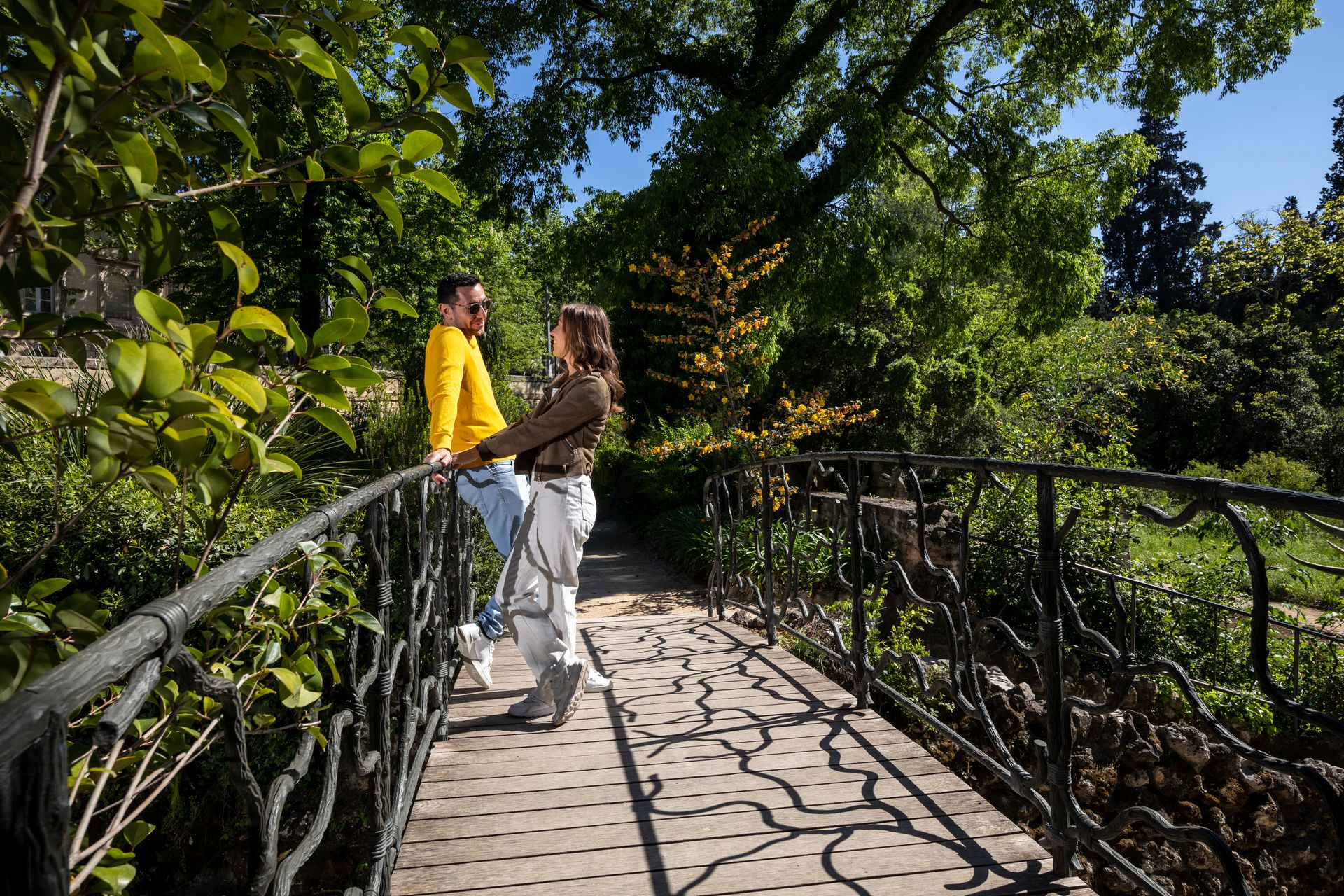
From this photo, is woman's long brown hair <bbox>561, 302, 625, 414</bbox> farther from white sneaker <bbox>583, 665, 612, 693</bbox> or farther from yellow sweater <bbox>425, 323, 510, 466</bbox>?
white sneaker <bbox>583, 665, 612, 693</bbox>

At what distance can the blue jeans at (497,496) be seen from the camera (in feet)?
12.9

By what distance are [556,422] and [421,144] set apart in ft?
6.98

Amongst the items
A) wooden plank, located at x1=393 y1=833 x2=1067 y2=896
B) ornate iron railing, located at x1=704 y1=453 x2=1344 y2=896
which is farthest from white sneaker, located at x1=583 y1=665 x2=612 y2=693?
wooden plank, located at x1=393 y1=833 x2=1067 y2=896

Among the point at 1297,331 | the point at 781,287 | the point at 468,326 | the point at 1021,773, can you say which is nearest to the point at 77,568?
the point at 468,326

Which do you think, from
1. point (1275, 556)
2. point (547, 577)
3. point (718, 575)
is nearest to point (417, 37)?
point (547, 577)

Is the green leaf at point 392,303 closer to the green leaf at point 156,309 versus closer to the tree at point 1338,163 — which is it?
the green leaf at point 156,309

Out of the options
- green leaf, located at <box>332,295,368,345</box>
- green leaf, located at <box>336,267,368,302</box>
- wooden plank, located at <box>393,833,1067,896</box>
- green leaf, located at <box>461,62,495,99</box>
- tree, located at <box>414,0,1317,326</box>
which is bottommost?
wooden plank, located at <box>393,833,1067,896</box>

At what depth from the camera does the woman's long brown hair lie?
3.39 metres

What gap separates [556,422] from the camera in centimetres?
324

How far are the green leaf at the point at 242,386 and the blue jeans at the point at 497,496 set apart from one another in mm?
3005

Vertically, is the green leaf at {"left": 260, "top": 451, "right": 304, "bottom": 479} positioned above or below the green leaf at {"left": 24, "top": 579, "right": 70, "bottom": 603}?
above

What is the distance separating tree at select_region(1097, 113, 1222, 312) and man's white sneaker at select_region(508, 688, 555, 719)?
45195 millimetres

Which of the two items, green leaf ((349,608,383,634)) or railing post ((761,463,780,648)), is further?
railing post ((761,463,780,648))

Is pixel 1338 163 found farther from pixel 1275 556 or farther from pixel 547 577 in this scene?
pixel 547 577
